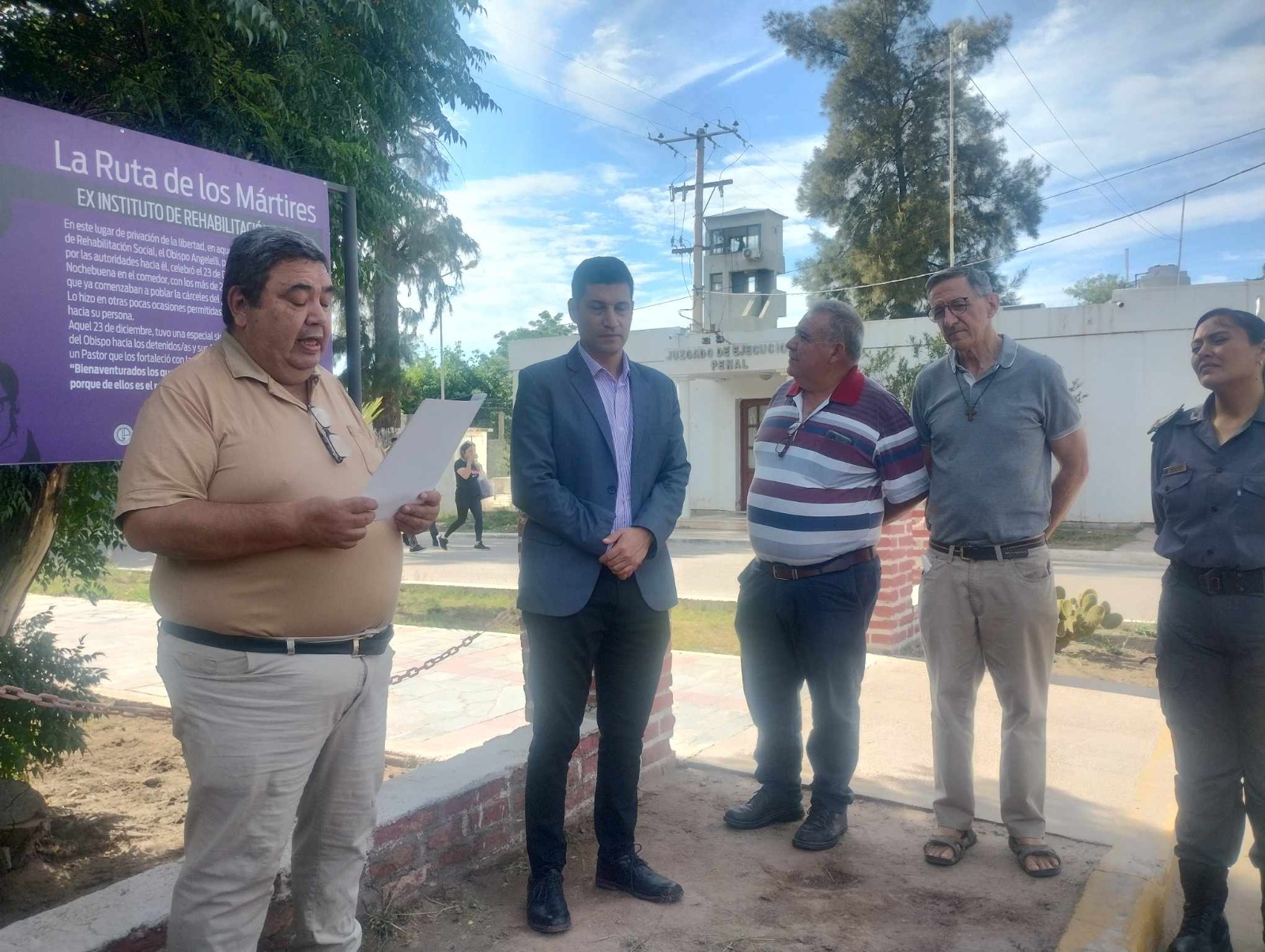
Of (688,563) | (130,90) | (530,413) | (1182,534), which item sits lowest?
(688,563)

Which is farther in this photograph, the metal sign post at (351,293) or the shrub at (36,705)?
the shrub at (36,705)

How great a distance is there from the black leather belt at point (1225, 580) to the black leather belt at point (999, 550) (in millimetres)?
506

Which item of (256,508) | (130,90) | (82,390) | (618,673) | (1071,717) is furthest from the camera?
(1071,717)

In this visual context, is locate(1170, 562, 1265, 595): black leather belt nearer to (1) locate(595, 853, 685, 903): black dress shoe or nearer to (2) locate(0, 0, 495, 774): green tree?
(1) locate(595, 853, 685, 903): black dress shoe

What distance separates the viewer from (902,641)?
7215 millimetres

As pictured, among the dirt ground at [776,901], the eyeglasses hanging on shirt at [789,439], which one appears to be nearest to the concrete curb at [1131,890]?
the dirt ground at [776,901]

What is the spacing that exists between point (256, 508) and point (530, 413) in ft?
4.11

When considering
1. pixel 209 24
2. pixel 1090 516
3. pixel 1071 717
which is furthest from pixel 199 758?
pixel 1090 516

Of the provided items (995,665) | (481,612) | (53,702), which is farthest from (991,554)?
(481,612)

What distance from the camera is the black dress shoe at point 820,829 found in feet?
12.3

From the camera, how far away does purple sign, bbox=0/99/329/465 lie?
2.89 m

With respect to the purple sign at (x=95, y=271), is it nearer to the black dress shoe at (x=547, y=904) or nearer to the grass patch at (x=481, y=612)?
the black dress shoe at (x=547, y=904)

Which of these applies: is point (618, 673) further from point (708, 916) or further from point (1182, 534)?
point (1182, 534)

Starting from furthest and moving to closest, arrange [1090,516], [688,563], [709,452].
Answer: [709,452] → [1090,516] → [688,563]
